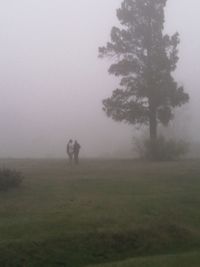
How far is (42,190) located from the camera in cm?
2752

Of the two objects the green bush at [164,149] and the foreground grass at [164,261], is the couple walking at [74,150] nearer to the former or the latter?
the green bush at [164,149]

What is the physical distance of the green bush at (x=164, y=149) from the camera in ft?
156

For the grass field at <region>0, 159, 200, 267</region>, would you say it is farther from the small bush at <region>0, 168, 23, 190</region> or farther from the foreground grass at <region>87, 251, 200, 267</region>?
the small bush at <region>0, 168, 23, 190</region>

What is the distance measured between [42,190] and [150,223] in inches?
309

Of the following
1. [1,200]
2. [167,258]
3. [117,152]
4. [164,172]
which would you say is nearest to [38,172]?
[164,172]

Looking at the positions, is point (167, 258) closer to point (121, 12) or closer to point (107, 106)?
point (107, 106)

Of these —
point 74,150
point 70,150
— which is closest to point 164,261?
point 74,150

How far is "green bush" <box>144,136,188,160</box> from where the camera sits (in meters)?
47.7

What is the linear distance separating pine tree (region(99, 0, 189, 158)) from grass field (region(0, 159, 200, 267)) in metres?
18.6

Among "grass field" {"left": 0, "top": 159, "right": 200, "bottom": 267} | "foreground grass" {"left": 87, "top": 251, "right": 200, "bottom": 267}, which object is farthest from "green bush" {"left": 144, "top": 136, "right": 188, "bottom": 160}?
"foreground grass" {"left": 87, "top": 251, "right": 200, "bottom": 267}

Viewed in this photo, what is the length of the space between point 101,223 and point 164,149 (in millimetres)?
27832

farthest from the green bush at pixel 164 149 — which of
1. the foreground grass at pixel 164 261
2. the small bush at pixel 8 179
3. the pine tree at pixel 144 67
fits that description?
the foreground grass at pixel 164 261

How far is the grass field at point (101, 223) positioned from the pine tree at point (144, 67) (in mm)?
18561

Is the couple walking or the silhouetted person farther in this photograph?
the silhouetted person
